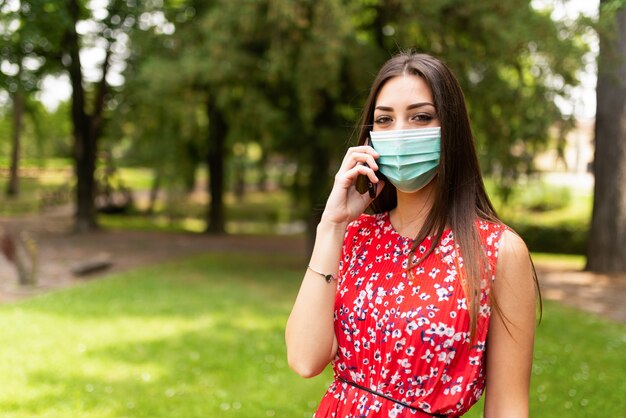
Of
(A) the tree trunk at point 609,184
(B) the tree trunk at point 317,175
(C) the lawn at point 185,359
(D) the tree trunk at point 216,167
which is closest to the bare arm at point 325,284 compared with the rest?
(C) the lawn at point 185,359

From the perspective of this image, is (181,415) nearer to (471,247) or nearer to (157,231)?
(471,247)

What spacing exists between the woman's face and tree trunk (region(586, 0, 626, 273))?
562 inches

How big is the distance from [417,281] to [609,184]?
1487cm

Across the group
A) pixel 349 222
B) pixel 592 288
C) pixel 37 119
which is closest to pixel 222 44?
pixel 592 288

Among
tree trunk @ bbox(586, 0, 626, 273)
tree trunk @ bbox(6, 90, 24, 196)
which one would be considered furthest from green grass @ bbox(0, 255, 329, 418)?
tree trunk @ bbox(6, 90, 24, 196)

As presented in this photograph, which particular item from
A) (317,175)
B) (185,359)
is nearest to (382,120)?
(185,359)

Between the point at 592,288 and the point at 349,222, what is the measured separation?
13.3m

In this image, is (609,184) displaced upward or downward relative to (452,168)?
downward

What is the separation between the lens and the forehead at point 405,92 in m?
2.17

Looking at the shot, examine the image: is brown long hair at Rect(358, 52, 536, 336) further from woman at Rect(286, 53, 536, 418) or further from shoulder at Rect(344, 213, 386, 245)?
shoulder at Rect(344, 213, 386, 245)

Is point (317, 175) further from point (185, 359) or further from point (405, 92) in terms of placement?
point (405, 92)

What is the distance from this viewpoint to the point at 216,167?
24234 millimetres

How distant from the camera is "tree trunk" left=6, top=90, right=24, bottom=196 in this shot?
29.5 m

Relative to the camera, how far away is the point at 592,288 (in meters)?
14.4
